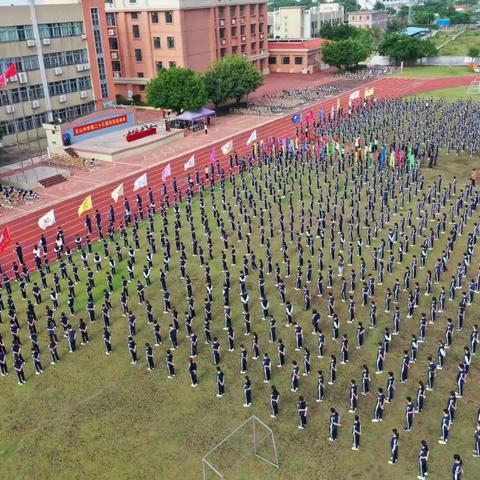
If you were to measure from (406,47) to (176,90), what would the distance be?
3849cm

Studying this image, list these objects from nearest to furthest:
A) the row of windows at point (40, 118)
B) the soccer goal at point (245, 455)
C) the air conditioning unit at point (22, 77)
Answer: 1. the soccer goal at point (245, 455)
2. the air conditioning unit at point (22, 77)
3. the row of windows at point (40, 118)

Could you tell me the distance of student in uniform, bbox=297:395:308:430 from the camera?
437 inches

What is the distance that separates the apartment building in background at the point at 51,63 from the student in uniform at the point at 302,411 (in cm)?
2813

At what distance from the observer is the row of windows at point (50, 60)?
35944mm

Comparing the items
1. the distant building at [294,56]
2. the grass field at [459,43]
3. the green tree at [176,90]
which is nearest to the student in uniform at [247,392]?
the green tree at [176,90]

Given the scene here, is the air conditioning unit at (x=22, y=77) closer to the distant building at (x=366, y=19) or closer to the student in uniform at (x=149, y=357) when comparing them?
the student in uniform at (x=149, y=357)

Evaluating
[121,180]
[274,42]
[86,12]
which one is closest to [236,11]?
[274,42]

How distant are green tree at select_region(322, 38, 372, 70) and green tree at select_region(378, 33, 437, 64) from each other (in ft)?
18.2

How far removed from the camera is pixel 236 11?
58.1 meters

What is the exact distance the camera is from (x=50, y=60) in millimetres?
38719

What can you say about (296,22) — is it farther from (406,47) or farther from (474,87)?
(474,87)

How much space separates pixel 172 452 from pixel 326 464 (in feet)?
10.3

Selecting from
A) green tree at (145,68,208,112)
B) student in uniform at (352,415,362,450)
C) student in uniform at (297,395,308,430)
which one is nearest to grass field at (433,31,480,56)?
green tree at (145,68,208,112)

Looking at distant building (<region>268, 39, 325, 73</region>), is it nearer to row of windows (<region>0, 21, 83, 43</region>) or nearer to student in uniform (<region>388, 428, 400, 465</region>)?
row of windows (<region>0, 21, 83, 43</region>)
